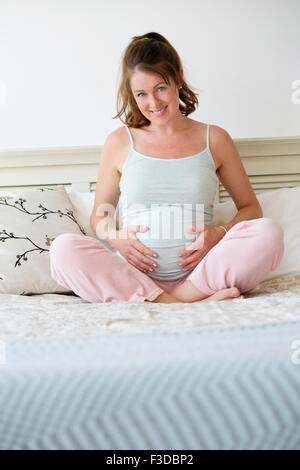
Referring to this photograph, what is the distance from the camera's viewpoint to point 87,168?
5.74 feet

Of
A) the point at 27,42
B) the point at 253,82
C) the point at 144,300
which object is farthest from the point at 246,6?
the point at 144,300

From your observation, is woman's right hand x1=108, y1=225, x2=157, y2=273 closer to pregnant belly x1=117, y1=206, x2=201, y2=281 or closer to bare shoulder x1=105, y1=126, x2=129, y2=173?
pregnant belly x1=117, y1=206, x2=201, y2=281

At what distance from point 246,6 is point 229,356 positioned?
1619mm

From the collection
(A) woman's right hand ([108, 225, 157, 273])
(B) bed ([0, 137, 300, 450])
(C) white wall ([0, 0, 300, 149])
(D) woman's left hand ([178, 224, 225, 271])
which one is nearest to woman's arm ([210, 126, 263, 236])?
(D) woman's left hand ([178, 224, 225, 271])

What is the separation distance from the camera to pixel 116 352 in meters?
0.49

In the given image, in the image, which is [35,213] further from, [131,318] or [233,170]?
[131,318]

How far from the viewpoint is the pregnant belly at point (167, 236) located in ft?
3.78

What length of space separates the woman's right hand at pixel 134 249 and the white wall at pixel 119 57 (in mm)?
677

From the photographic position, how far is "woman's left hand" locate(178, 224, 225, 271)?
1.11m

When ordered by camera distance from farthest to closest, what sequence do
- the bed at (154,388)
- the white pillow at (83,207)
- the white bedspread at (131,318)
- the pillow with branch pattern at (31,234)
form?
1. the white pillow at (83,207)
2. the pillow with branch pattern at (31,234)
3. the white bedspread at (131,318)
4. the bed at (154,388)

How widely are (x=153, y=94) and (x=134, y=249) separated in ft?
1.35

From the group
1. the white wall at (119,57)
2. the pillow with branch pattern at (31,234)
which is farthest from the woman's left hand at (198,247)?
the white wall at (119,57)

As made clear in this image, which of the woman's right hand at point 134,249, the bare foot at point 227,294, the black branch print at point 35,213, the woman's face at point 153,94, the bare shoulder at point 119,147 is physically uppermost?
the woman's face at point 153,94

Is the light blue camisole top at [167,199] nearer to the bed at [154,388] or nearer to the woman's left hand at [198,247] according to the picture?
the woman's left hand at [198,247]
